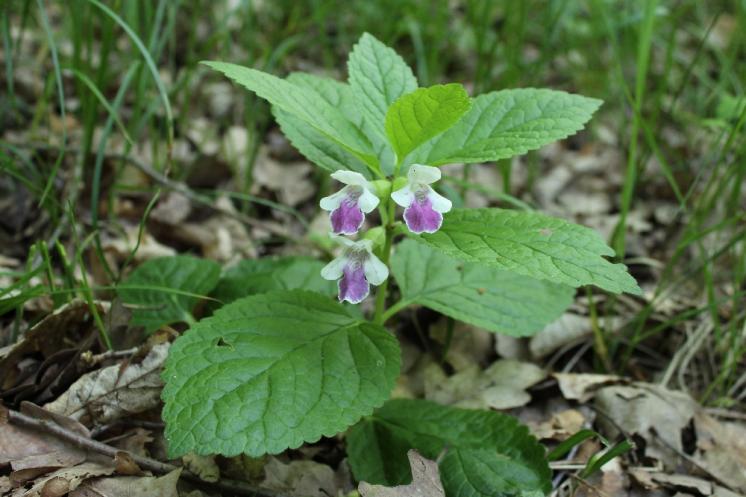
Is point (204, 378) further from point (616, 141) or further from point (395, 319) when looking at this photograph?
point (616, 141)

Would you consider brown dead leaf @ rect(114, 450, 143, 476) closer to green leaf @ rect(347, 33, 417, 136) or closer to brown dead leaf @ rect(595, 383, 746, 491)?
green leaf @ rect(347, 33, 417, 136)

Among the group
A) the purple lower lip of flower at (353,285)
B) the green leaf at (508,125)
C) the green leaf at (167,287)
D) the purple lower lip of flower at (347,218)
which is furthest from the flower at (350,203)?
the green leaf at (167,287)

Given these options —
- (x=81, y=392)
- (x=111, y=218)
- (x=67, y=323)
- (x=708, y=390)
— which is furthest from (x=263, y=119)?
(x=708, y=390)

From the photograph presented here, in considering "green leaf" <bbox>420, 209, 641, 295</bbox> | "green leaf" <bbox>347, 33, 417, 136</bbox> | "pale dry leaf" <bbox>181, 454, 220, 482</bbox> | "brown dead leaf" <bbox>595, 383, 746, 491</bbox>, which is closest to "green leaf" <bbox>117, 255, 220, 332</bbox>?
"pale dry leaf" <bbox>181, 454, 220, 482</bbox>

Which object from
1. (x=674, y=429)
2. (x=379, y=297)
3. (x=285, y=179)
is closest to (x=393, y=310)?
(x=379, y=297)

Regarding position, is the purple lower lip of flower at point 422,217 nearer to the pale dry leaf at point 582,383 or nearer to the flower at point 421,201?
the flower at point 421,201

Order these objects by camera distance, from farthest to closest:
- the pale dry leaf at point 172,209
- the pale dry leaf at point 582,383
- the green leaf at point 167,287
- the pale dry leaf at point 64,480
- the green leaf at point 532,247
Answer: the pale dry leaf at point 172,209 < the pale dry leaf at point 582,383 < the green leaf at point 167,287 < the pale dry leaf at point 64,480 < the green leaf at point 532,247
